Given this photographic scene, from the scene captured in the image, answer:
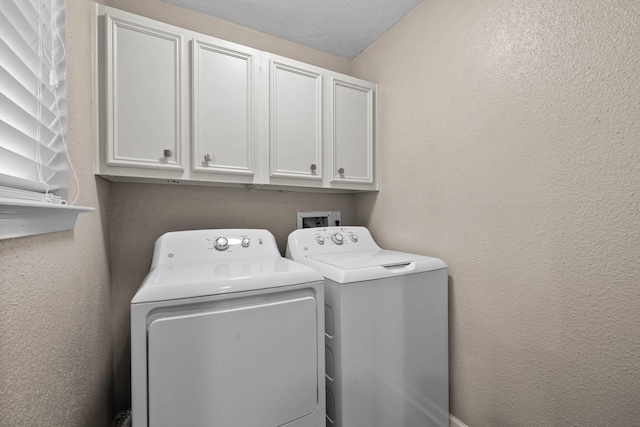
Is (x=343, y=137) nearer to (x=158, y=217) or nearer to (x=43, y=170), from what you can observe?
(x=158, y=217)

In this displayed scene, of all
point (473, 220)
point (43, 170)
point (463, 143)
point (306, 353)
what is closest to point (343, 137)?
point (463, 143)

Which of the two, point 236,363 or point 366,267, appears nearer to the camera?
point 236,363

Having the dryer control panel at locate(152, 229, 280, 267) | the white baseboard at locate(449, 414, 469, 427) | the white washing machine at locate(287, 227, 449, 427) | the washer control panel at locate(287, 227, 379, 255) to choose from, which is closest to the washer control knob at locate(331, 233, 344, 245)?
the washer control panel at locate(287, 227, 379, 255)

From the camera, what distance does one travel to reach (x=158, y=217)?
1583 millimetres

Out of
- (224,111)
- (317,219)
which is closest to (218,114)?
(224,111)

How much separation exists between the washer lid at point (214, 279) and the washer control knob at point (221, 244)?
152 millimetres

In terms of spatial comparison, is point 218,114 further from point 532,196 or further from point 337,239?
point 532,196

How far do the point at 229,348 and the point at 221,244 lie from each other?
0.61m

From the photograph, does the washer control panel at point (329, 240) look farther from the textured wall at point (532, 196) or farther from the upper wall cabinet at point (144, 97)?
the upper wall cabinet at point (144, 97)

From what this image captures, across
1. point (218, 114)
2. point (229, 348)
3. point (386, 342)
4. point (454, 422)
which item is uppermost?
point (218, 114)

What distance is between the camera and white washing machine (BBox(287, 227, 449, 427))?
112 centimetres

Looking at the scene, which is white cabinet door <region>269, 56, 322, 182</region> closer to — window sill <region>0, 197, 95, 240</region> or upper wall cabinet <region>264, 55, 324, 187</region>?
upper wall cabinet <region>264, 55, 324, 187</region>

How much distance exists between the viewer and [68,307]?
840 mm

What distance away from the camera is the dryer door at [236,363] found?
2.88ft
